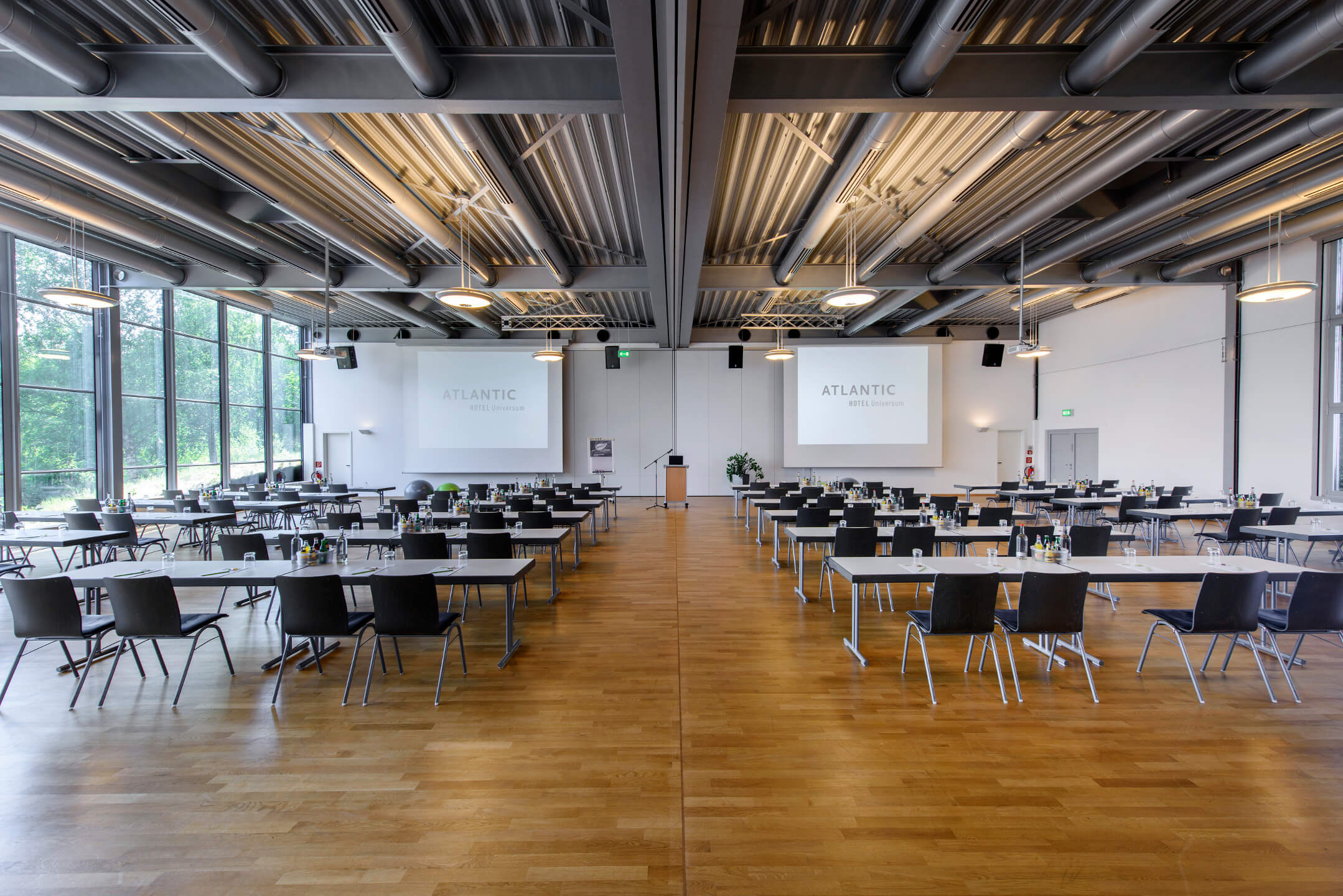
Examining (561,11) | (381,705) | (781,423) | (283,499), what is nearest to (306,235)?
(283,499)

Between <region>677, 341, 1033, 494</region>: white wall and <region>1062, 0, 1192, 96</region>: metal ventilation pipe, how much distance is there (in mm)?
11809

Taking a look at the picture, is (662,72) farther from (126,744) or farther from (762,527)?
(762,527)

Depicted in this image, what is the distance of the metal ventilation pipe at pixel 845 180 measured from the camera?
484cm

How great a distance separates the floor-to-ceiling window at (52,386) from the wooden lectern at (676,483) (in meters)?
11.0

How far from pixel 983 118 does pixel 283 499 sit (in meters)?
11.9

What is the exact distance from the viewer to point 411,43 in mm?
3584

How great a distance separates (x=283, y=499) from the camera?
1010 cm

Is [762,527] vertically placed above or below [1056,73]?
below

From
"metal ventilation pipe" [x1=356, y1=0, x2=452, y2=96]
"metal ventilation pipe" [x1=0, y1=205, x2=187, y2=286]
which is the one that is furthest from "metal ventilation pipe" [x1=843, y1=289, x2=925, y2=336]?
"metal ventilation pipe" [x1=0, y1=205, x2=187, y2=286]

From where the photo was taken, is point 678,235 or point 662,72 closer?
point 662,72

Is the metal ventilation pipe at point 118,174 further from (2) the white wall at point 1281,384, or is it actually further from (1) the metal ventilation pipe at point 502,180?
(2) the white wall at point 1281,384

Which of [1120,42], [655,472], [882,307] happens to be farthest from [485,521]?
[882,307]

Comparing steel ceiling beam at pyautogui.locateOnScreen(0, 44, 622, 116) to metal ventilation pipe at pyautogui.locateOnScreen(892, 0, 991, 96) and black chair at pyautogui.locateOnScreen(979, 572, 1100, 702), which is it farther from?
black chair at pyautogui.locateOnScreen(979, 572, 1100, 702)

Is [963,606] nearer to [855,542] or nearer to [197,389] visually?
[855,542]
